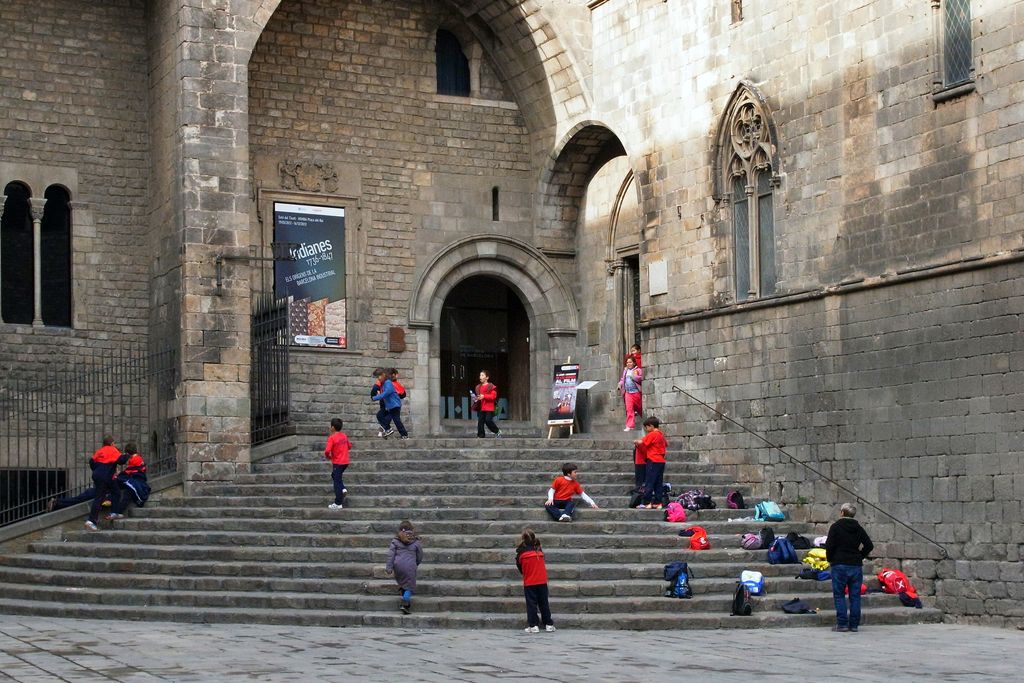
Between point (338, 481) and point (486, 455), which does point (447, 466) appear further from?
point (338, 481)

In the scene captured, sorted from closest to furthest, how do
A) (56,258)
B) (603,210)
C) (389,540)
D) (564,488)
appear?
1. (389,540)
2. (564,488)
3. (56,258)
4. (603,210)

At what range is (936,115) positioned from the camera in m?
19.3

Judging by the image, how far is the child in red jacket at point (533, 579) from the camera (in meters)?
16.5

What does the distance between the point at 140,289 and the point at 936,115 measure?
11.9m

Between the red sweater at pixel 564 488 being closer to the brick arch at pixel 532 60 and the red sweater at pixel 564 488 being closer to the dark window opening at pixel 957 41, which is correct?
the dark window opening at pixel 957 41


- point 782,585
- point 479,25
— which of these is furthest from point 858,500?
point 479,25

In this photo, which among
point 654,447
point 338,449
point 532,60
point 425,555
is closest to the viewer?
point 425,555

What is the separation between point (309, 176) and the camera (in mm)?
25844

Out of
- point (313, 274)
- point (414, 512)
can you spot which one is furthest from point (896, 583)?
point (313, 274)

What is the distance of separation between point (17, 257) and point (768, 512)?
1133cm

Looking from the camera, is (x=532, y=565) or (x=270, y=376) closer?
(x=532, y=565)

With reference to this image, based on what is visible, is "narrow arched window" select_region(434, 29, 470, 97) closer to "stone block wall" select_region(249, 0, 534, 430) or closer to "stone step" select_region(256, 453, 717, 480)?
"stone block wall" select_region(249, 0, 534, 430)

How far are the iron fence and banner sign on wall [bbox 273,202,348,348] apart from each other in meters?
0.71

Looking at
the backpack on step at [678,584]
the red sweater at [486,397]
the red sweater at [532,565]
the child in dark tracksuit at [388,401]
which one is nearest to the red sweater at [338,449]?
the child in dark tracksuit at [388,401]
